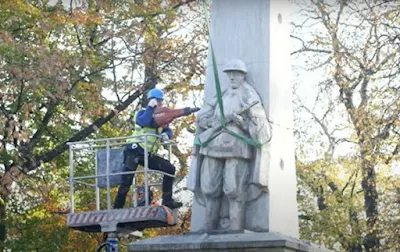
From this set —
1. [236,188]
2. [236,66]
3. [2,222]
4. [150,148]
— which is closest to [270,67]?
[236,66]

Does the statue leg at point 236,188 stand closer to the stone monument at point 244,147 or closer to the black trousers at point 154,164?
the stone monument at point 244,147

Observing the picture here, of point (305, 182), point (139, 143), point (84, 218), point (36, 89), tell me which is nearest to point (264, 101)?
point (139, 143)

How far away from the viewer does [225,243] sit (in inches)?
404

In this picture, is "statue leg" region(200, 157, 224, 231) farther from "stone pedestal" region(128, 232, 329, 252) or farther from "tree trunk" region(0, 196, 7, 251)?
"tree trunk" region(0, 196, 7, 251)

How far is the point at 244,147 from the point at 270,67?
3.24 ft

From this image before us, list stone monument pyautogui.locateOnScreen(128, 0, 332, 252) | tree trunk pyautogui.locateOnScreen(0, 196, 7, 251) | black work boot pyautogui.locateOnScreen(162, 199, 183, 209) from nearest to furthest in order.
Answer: stone monument pyautogui.locateOnScreen(128, 0, 332, 252), black work boot pyautogui.locateOnScreen(162, 199, 183, 209), tree trunk pyautogui.locateOnScreen(0, 196, 7, 251)

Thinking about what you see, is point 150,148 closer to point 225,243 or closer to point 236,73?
point 236,73

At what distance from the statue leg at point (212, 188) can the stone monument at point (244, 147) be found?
0.4 inches

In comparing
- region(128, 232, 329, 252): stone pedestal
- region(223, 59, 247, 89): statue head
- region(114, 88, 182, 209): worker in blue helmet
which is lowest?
region(128, 232, 329, 252): stone pedestal

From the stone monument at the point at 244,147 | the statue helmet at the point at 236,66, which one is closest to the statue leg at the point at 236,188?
the stone monument at the point at 244,147

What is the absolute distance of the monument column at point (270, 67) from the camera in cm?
1102

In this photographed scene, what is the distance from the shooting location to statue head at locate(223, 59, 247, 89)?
11016 millimetres

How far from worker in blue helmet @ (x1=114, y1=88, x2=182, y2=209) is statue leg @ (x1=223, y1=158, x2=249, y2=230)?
2028 mm

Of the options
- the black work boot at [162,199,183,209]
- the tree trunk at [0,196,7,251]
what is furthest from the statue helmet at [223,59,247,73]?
the tree trunk at [0,196,7,251]
